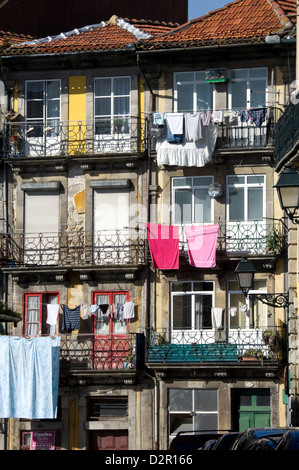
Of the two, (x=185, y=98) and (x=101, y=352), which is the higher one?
(x=185, y=98)

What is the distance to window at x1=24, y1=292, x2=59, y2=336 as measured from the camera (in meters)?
37.8

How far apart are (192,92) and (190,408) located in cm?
958

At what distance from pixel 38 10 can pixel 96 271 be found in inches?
429

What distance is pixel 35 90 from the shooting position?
38781 mm

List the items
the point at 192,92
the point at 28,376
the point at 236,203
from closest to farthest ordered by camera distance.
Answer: the point at 28,376 → the point at 236,203 → the point at 192,92

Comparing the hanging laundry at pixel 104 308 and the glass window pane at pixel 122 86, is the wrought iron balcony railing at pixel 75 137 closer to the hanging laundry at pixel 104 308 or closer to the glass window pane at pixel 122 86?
the glass window pane at pixel 122 86

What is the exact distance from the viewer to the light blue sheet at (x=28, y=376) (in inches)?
1394

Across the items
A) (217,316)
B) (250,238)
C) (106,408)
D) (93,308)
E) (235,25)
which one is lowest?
(106,408)

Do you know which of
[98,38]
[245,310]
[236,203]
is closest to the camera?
[245,310]

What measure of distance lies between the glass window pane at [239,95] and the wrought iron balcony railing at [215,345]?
22.2 feet

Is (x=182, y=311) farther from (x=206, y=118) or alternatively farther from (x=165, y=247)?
(x=206, y=118)

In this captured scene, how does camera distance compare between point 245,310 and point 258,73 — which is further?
point 258,73

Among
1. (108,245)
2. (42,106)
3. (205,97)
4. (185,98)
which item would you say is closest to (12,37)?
(42,106)

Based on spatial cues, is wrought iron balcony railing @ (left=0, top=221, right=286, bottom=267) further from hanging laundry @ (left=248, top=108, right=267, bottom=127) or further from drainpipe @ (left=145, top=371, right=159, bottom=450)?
drainpipe @ (left=145, top=371, right=159, bottom=450)
